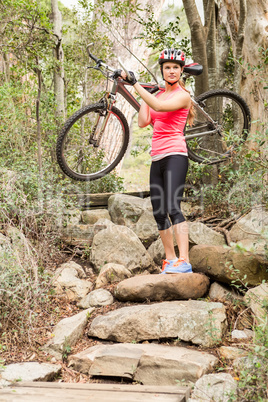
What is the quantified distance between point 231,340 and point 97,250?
7.03 ft

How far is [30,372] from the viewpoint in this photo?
3.32 meters

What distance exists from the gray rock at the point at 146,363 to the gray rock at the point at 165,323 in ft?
0.62

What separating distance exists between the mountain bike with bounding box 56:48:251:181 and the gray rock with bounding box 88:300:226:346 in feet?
5.30

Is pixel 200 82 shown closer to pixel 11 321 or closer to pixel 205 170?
pixel 205 170

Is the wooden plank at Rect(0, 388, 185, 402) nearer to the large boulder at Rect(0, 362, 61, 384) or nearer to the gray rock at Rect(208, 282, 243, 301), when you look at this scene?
the large boulder at Rect(0, 362, 61, 384)

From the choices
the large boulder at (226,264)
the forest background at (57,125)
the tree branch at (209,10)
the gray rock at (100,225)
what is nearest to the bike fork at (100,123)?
the forest background at (57,125)

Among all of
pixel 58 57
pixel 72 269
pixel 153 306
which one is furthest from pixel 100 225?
pixel 58 57

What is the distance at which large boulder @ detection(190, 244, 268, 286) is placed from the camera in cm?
416

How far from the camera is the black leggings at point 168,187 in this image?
14.1ft

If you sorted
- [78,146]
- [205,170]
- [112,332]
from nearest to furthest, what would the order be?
[112,332]
[78,146]
[205,170]

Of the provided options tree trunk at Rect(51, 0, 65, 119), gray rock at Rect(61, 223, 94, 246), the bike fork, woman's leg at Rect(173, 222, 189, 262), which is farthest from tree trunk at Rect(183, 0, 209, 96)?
woman's leg at Rect(173, 222, 189, 262)

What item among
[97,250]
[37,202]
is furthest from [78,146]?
[97,250]

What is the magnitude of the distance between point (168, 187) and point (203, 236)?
43.9 inches

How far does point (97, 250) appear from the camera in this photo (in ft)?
17.5
